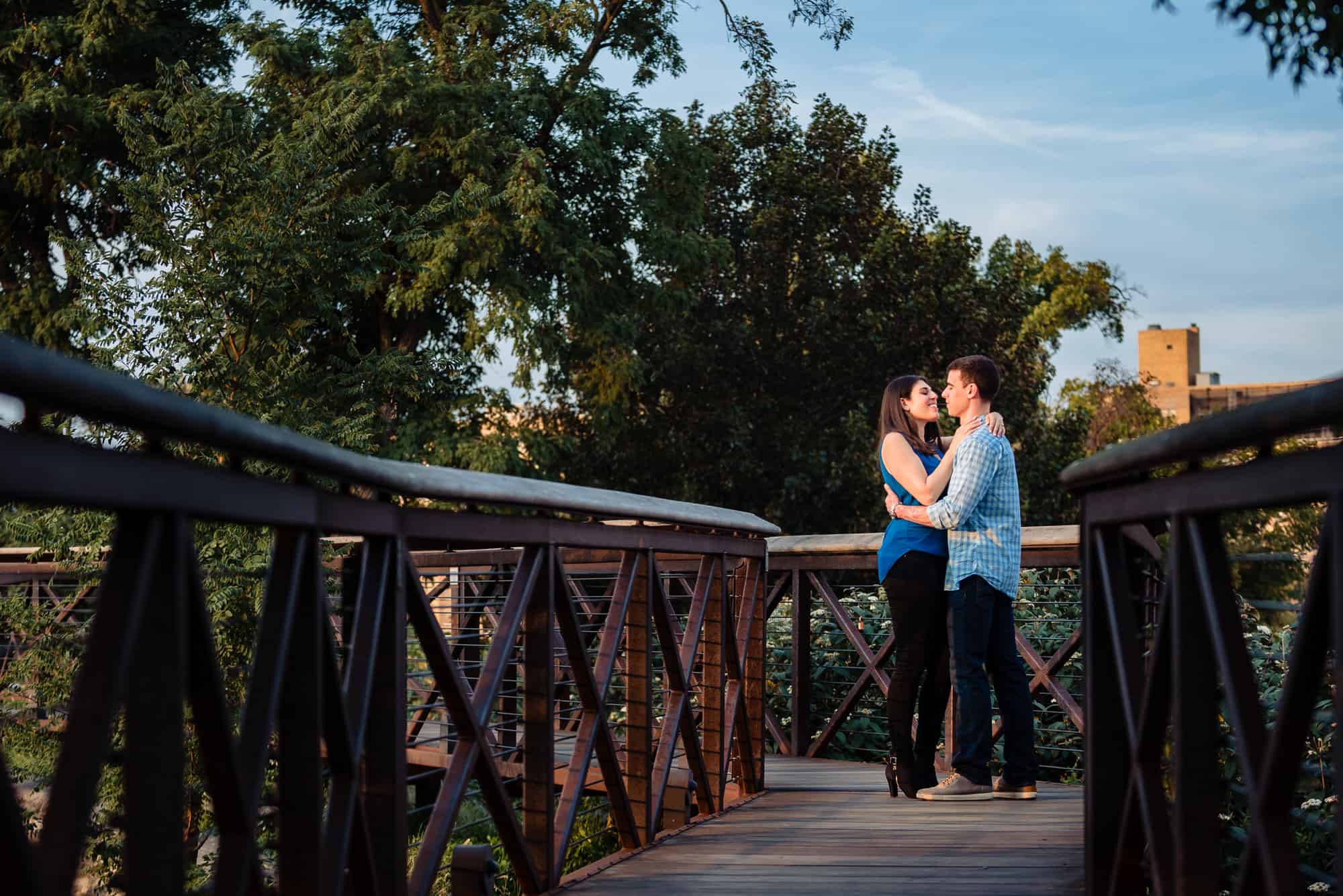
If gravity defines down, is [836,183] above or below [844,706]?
above

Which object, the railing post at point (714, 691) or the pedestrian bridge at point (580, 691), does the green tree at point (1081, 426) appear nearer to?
the railing post at point (714, 691)

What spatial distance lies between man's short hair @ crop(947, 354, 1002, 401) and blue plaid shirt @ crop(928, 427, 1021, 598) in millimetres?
147

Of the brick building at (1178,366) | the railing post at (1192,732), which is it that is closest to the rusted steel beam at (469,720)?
the railing post at (1192,732)

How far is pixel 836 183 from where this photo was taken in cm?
1988

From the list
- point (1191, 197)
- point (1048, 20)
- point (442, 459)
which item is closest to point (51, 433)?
point (442, 459)

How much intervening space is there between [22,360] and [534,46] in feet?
56.6

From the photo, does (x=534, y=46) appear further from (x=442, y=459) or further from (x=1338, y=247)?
(x=1338, y=247)

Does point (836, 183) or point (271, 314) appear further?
point (836, 183)

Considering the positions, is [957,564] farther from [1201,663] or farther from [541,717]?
[1201,663]

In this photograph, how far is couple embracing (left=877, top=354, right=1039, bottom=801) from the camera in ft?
15.9

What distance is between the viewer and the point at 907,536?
16.4ft

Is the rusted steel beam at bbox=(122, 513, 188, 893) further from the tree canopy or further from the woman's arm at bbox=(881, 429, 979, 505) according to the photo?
the tree canopy

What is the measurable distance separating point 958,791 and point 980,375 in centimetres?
A: 161

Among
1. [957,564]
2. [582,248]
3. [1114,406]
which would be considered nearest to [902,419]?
[957,564]
